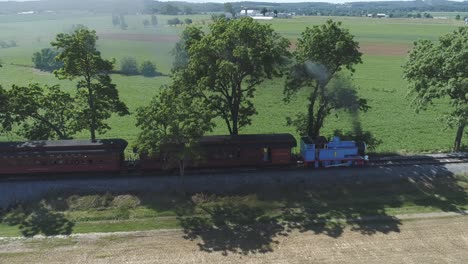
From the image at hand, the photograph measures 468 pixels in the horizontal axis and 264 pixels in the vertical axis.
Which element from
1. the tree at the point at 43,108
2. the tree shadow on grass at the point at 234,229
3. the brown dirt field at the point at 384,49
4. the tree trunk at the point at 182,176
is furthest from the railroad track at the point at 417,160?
the brown dirt field at the point at 384,49

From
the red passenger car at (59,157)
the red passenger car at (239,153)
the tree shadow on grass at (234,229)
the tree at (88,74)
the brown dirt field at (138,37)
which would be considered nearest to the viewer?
the tree shadow on grass at (234,229)

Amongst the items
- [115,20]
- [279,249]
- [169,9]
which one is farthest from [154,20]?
[279,249]

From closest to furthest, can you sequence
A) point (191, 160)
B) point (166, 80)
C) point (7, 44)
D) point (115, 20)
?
point (191, 160) → point (115, 20) → point (166, 80) → point (7, 44)

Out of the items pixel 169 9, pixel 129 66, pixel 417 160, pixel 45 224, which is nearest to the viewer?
pixel 45 224

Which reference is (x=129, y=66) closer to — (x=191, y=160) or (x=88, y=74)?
(x=88, y=74)

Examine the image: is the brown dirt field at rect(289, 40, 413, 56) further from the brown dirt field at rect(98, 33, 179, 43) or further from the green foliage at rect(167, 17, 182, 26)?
the brown dirt field at rect(98, 33, 179, 43)

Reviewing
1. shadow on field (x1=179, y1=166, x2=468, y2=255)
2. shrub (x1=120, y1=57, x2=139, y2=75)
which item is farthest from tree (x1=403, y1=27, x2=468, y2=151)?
shrub (x1=120, y1=57, x2=139, y2=75)

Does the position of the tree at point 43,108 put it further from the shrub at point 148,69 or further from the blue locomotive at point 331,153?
the shrub at point 148,69
